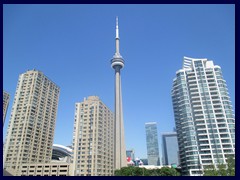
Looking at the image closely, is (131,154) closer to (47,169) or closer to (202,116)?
(47,169)

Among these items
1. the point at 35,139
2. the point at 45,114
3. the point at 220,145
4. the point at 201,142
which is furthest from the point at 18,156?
the point at 220,145

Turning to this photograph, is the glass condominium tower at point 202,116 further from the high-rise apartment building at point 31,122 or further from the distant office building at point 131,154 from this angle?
the distant office building at point 131,154

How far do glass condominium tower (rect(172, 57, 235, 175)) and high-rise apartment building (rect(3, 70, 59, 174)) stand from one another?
21265mm

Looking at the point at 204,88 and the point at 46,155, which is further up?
the point at 204,88

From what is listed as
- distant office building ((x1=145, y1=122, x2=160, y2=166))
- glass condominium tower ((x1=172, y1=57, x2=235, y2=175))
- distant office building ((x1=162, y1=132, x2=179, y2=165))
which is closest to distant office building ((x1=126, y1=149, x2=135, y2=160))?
distant office building ((x1=145, y1=122, x2=160, y2=166))

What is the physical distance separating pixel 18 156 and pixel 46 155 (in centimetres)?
546

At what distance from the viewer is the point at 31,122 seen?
36.4 m

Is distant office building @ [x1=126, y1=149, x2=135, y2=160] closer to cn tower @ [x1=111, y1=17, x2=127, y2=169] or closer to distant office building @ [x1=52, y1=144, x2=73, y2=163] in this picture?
distant office building @ [x1=52, y1=144, x2=73, y2=163]

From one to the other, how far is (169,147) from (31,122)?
234ft

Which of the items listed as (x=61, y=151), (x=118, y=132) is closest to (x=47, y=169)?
(x=118, y=132)
